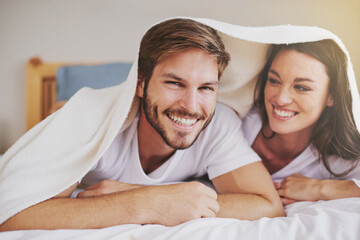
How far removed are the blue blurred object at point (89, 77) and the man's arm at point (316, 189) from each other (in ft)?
3.93

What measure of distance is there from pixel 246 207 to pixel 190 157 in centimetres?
29

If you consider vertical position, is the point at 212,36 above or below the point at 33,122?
above

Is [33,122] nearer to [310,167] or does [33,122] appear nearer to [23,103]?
[23,103]

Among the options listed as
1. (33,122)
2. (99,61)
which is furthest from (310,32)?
(33,122)

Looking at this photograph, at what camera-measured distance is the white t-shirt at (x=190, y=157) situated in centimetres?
103

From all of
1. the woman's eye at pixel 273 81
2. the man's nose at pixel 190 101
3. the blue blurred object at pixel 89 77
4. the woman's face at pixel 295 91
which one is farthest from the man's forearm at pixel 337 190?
the blue blurred object at pixel 89 77

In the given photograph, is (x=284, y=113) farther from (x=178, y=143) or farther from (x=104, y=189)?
(x=104, y=189)

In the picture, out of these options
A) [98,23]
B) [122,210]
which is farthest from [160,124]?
[98,23]

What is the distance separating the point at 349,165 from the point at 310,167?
0.13 m

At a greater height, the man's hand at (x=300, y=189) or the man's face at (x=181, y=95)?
the man's face at (x=181, y=95)

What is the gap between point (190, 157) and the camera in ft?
3.63

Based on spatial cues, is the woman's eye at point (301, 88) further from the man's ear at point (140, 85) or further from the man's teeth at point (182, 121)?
the man's ear at point (140, 85)

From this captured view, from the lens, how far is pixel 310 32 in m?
0.97

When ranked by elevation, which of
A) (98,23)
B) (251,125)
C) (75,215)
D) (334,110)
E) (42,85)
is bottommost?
(42,85)
